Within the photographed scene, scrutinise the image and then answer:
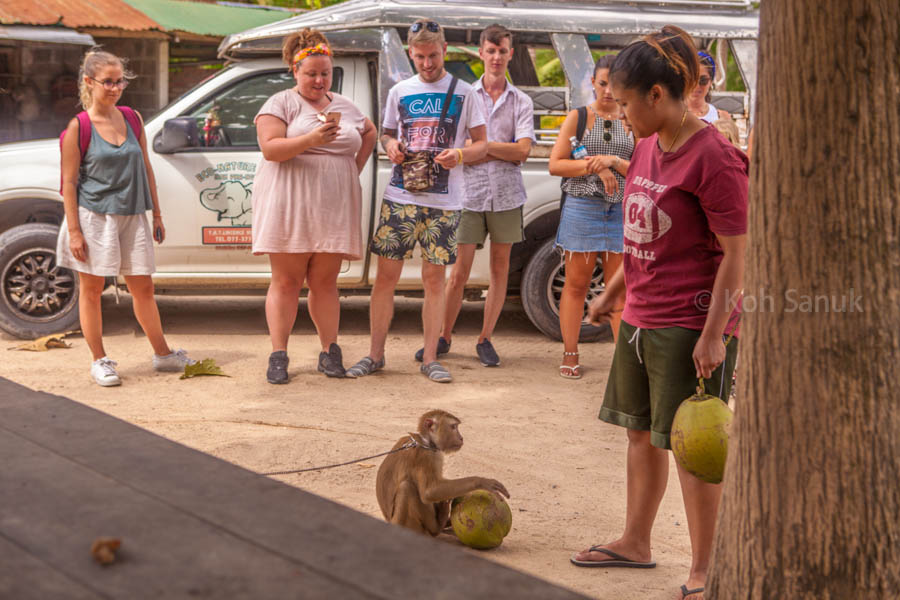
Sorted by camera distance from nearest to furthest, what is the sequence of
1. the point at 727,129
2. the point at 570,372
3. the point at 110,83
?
the point at 727,129
the point at 110,83
the point at 570,372

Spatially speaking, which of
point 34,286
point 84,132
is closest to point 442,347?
point 84,132

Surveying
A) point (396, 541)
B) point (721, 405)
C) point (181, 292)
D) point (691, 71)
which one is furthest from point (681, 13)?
point (396, 541)

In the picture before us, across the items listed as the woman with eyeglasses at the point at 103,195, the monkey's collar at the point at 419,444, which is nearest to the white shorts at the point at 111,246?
the woman with eyeglasses at the point at 103,195

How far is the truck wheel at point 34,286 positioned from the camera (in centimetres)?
738

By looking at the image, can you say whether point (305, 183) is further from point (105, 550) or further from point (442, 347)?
point (105, 550)

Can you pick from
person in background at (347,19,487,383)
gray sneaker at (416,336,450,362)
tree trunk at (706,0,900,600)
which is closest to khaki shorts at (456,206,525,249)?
person in background at (347,19,487,383)

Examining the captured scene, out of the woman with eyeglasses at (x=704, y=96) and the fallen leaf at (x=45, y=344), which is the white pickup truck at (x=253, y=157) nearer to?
the fallen leaf at (x=45, y=344)

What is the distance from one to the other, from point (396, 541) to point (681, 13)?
711 cm

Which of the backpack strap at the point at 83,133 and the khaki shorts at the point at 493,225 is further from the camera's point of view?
the khaki shorts at the point at 493,225

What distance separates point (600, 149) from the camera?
634 cm

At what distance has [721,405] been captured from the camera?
10.3 ft

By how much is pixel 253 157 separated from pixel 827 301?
5416mm

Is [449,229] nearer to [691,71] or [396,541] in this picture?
[691,71]

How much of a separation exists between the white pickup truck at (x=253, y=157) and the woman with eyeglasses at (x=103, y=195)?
0.84 metres
